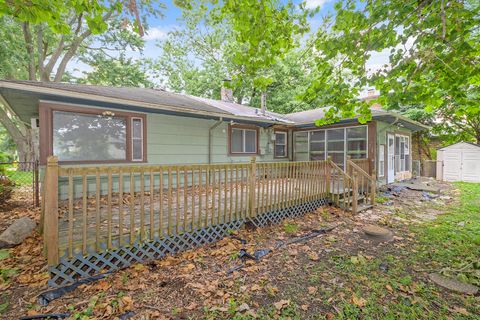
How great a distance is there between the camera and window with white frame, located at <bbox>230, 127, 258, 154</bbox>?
945cm

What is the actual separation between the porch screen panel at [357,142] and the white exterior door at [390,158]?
1.66m

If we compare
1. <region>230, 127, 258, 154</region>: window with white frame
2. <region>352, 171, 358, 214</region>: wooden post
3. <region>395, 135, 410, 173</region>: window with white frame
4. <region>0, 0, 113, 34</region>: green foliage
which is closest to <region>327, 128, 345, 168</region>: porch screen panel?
<region>395, 135, 410, 173</region>: window with white frame

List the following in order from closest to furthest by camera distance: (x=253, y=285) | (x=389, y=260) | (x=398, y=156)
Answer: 1. (x=253, y=285)
2. (x=389, y=260)
3. (x=398, y=156)

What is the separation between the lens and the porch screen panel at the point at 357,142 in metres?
A: 9.56

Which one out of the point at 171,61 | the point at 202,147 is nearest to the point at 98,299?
the point at 202,147

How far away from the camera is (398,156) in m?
11.6

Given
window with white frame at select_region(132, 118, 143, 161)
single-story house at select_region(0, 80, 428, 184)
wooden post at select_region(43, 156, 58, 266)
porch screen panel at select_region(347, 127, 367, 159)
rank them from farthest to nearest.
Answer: porch screen panel at select_region(347, 127, 367, 159) → window with white frame at select_region(132, 118, 143, 161) → single-story house at select_region(0, 80, 428, 184) → wooden post at select_region(43, 156, 58, 266)

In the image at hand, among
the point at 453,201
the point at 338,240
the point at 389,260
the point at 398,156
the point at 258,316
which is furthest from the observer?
the point at 398,156

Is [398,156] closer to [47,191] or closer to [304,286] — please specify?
[304,286]

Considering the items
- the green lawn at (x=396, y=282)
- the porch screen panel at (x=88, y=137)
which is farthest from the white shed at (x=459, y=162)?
the porch screen panel at (x=88, y=137)

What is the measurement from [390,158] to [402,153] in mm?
2026

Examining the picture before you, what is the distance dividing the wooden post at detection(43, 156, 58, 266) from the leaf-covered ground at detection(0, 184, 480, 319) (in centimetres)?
55

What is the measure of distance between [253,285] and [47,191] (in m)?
2.74

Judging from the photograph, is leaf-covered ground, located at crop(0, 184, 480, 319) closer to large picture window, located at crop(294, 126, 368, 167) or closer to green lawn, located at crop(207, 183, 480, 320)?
green lawn, located at crop(207, 183, 480, 320)
